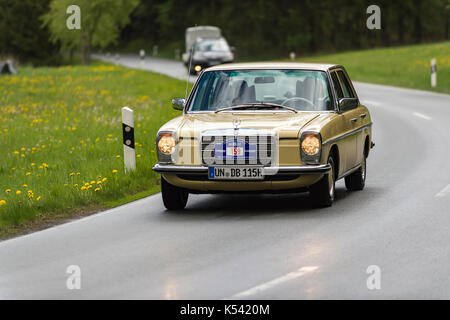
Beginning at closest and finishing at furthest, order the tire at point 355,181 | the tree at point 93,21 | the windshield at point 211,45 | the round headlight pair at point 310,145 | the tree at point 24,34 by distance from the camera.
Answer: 1. the round headlight pair at point 310,145
2. the tire at point 355,181
3. the windshield at point 211,45
4. the tree at point 93,21
5. the tree at point 24,34

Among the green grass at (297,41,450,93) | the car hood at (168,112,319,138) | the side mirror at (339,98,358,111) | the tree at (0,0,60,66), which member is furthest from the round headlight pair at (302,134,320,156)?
the tree at (0,0,60,66)

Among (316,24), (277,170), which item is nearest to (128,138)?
(277,170)

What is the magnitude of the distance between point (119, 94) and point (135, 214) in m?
20.6

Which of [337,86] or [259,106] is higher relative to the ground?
[337,86]

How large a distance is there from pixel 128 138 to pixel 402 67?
34.7m

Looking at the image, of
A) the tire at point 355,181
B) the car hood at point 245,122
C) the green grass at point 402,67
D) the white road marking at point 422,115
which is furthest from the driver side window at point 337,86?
the green grass at point 402,67

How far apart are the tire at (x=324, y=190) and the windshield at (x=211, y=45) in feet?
122

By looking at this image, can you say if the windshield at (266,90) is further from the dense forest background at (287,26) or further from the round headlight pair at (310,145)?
the dense forest background at (287,26)

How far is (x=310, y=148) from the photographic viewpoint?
34.8 feet

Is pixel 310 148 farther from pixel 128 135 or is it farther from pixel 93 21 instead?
pixel 93 21

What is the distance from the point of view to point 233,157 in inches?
414

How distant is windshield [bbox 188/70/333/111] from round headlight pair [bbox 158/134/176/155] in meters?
1.18

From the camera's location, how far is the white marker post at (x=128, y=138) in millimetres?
13406

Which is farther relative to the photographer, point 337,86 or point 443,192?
point 337,86
